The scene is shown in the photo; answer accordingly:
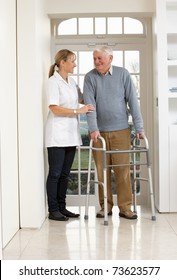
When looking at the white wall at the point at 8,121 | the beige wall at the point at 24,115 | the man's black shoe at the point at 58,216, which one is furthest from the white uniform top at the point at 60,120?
the man's black shoe at the point at 58,216

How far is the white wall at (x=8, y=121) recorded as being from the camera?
160 inches

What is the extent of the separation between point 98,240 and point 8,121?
1.16 metres

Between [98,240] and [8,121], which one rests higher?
[8,121]

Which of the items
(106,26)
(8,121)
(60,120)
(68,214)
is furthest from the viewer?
(106,26)

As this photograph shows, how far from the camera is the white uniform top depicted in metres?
4.90

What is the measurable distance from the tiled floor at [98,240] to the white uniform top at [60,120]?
74cm

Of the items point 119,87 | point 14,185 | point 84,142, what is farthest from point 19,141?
point 84,142

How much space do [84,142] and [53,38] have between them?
118cm

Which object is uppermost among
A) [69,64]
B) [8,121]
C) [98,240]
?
[69,64]

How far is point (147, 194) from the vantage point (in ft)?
19.7

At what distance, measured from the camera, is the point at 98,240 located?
13.7 ft

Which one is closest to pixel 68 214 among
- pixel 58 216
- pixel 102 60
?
pixel 58 216

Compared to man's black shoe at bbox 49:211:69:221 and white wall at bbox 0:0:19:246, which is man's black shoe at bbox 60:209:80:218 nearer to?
man's black shoe at bbox 49:211:69:221

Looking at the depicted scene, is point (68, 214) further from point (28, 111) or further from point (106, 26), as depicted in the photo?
point (106, 26)
